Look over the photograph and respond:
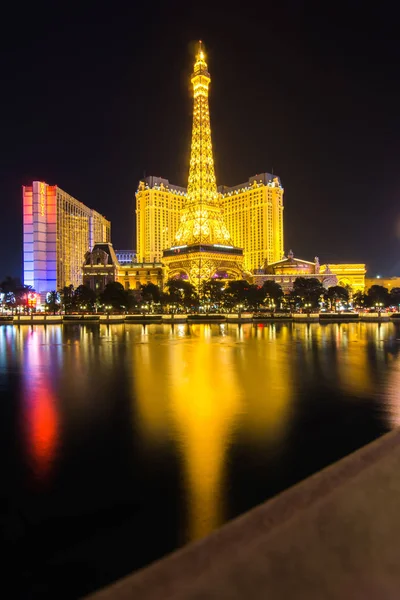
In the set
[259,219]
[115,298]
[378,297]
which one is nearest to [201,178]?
[115,298]

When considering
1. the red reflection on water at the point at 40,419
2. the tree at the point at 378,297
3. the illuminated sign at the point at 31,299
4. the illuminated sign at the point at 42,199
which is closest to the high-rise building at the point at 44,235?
the illuminated sign at the point at 42,199

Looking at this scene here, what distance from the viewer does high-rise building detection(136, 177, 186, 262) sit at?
130 meters

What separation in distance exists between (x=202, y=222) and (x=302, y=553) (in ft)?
296

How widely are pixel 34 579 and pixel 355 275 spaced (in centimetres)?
12848

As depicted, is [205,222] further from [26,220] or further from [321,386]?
[321,386]

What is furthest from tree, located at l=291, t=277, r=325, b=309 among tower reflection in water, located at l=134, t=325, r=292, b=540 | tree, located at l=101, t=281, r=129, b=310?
tower reflection in water, located at l=134, t=325, r=292, b=540

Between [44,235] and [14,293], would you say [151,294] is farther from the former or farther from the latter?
[44,235]

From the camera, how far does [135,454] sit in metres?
7.75

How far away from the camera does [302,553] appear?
327cm

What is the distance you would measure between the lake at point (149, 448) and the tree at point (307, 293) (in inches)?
2431

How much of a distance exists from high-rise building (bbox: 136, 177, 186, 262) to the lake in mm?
115257

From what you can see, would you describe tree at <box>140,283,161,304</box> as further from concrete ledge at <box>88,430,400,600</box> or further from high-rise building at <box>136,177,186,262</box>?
concrete ledge at <box>88,430,400,600</box>

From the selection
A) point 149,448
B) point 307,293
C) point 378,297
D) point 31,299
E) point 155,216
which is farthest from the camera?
point 155,216

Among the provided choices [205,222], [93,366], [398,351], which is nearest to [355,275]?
[205,222]
